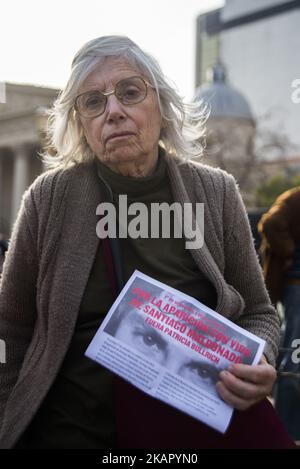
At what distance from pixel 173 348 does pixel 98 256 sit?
15.6 inches

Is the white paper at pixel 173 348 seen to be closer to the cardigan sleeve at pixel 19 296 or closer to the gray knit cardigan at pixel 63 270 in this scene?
the gray knit cardigan at pixel 63 270

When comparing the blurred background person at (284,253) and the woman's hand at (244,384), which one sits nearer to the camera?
the woman's hand at (244,384)

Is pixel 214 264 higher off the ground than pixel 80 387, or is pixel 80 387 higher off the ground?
pixel 214 264

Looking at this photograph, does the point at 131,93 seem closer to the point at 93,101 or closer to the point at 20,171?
the point at 93,101

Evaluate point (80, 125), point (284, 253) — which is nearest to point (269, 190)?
point (284, 253)

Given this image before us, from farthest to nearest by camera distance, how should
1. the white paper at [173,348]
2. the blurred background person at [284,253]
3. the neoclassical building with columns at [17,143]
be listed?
the neoclassical building with columns at [17,143] → the blurred background person at [284,253] → the white paper at [173,348]

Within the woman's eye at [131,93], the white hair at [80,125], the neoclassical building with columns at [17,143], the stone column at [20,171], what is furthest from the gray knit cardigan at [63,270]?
the stone column at [20,171]

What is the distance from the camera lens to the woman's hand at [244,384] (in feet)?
5.32

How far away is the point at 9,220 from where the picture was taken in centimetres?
4447

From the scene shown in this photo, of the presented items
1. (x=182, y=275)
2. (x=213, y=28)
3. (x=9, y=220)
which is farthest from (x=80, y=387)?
(x=213, y=28)

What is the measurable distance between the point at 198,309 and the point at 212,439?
32cm

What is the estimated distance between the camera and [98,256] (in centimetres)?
191

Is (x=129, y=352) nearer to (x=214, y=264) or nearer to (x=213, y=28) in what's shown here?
(x=214, y=264)

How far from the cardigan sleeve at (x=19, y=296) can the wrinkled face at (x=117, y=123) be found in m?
0.31
